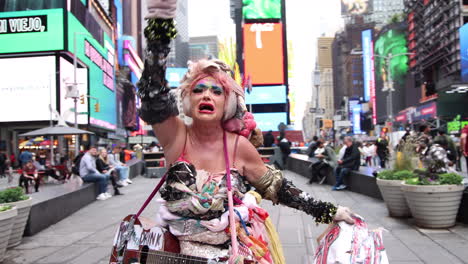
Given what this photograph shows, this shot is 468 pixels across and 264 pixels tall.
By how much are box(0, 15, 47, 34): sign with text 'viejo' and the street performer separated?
125 feet

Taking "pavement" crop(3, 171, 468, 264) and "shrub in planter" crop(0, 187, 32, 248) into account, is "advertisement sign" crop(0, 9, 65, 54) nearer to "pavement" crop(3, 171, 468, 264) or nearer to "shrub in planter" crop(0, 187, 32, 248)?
"pavement" crop(3, 171, 468, 264)

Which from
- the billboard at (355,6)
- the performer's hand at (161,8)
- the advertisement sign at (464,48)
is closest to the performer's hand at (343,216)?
the performer's hand at (161,8)

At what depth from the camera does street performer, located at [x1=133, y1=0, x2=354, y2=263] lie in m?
2.01

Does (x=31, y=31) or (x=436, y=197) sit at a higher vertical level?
(x=31, y=31)

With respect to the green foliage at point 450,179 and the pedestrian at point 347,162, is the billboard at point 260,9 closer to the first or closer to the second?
the pedestrian at point 347,162

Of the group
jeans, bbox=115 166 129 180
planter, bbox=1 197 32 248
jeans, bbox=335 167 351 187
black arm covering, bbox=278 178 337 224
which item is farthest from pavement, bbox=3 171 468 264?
jeans, bbox=115 166 129 180

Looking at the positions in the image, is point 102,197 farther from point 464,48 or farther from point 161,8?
point 464,48

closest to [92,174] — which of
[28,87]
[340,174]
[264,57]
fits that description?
[340,174]

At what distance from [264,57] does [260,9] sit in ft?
27.3

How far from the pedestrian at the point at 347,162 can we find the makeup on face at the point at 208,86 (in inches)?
382

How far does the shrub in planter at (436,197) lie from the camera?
612 centimetres

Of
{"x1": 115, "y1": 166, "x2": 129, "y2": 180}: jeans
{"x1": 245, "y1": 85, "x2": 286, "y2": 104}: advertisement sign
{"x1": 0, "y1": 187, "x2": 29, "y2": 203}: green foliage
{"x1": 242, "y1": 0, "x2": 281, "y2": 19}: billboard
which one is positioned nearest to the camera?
{"x1": 0, "y1": 187, "x2": 29, "y2": 203}: green foliage

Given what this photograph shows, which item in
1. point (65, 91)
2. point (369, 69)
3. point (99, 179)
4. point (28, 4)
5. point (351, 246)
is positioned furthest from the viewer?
point (369, 69)

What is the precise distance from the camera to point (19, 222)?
6109 millimetres
